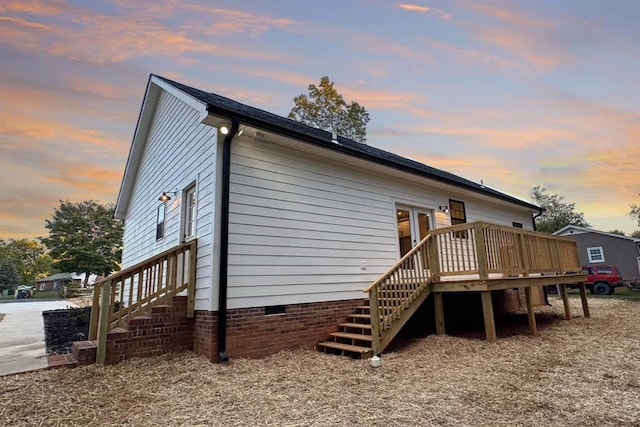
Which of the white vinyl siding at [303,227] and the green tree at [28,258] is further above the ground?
the green tree at [28,258]

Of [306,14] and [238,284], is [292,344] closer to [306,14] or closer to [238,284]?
[238,284]

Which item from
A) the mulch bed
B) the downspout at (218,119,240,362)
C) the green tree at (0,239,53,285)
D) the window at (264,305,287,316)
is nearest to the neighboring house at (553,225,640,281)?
the window at (264,305,287,316)

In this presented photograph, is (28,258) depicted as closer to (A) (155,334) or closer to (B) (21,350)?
(B) (21,350)

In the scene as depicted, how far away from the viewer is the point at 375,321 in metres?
5.40

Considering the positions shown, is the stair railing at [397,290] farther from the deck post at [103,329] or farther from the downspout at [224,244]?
the deck post at [103,329]

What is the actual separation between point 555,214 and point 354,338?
43.5m

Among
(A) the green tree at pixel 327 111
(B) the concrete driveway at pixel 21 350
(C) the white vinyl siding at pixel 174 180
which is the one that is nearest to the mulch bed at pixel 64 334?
(B) the concrete driveway at pixel 21 350

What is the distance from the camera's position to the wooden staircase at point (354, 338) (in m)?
5.32

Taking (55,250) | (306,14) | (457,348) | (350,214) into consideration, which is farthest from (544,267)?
(55,250)

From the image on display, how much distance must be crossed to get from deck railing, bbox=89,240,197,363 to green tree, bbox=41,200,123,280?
1254 inches

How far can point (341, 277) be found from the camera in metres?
6.70

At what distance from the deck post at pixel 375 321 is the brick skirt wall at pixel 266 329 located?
1113 millimetres

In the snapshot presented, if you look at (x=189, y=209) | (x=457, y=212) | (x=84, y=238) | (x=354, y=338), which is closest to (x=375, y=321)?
(x=354, y=338)

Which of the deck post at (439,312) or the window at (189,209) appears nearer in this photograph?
the deck post at (439,312)
